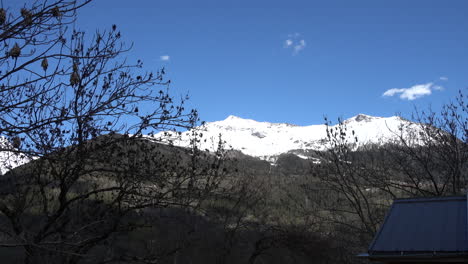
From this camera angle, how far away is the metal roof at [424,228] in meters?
10.1

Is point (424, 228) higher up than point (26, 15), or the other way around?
point (26, 15)

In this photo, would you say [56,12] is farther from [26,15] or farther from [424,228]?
[424,228]

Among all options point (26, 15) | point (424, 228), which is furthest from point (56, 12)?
point (424, 228)

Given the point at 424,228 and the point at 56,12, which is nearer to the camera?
the point at 56,12

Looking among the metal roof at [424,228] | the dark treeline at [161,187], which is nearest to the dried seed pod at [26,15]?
the dark treeline at [161,187]

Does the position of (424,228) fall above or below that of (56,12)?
below

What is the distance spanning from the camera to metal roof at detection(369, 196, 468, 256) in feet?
33.3

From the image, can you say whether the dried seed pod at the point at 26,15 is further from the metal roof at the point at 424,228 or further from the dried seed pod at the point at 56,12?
the metal roof at the point at 424,228

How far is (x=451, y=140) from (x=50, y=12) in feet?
65.1

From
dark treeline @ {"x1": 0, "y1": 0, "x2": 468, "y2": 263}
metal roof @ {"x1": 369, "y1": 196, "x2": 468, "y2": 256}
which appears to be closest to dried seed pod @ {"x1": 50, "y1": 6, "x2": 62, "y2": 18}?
dark treeline @ {"x1": 0, "y1": 0, "x2": 468, "y2": 263}

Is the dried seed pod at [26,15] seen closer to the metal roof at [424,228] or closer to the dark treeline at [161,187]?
Answer: the dark treeline at [161,187]

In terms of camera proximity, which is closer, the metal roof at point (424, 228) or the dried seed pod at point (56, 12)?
the dried seed pod at point (56, 12)

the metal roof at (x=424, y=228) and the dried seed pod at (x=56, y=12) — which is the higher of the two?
the dried seed pod at (x=56, y=12)

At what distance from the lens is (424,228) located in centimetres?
1095
